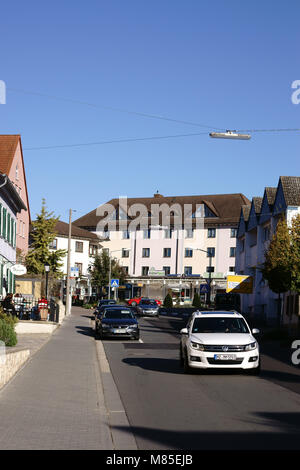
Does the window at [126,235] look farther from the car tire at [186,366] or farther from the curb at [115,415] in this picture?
the car tire at [186,366]

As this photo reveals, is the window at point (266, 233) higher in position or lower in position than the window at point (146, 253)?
higher

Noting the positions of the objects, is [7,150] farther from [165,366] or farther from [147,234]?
[147,234]

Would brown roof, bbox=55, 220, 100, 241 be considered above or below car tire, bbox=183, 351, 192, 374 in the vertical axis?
above

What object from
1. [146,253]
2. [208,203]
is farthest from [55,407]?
[146,253]

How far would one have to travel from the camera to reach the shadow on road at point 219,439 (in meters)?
8.82

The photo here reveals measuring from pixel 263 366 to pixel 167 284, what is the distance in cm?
7660

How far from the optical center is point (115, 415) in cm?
1133

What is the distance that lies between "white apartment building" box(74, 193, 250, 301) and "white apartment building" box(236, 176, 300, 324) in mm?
27599

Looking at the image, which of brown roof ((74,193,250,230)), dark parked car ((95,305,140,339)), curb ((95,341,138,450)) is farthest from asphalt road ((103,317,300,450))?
brown roof ((74,193,250,230))

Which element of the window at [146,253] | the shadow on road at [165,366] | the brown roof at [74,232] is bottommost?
the shadow on road at [165,366]

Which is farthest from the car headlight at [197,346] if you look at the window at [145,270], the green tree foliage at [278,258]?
the window at [145,270]

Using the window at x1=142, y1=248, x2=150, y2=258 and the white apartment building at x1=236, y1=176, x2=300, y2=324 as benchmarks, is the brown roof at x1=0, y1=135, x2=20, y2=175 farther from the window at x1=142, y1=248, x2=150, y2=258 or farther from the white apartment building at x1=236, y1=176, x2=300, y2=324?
the window at x1=142, y1=248, x2=150, y2=258

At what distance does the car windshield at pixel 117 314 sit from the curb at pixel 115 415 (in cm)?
1387

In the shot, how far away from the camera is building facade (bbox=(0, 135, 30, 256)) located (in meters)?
47.8
